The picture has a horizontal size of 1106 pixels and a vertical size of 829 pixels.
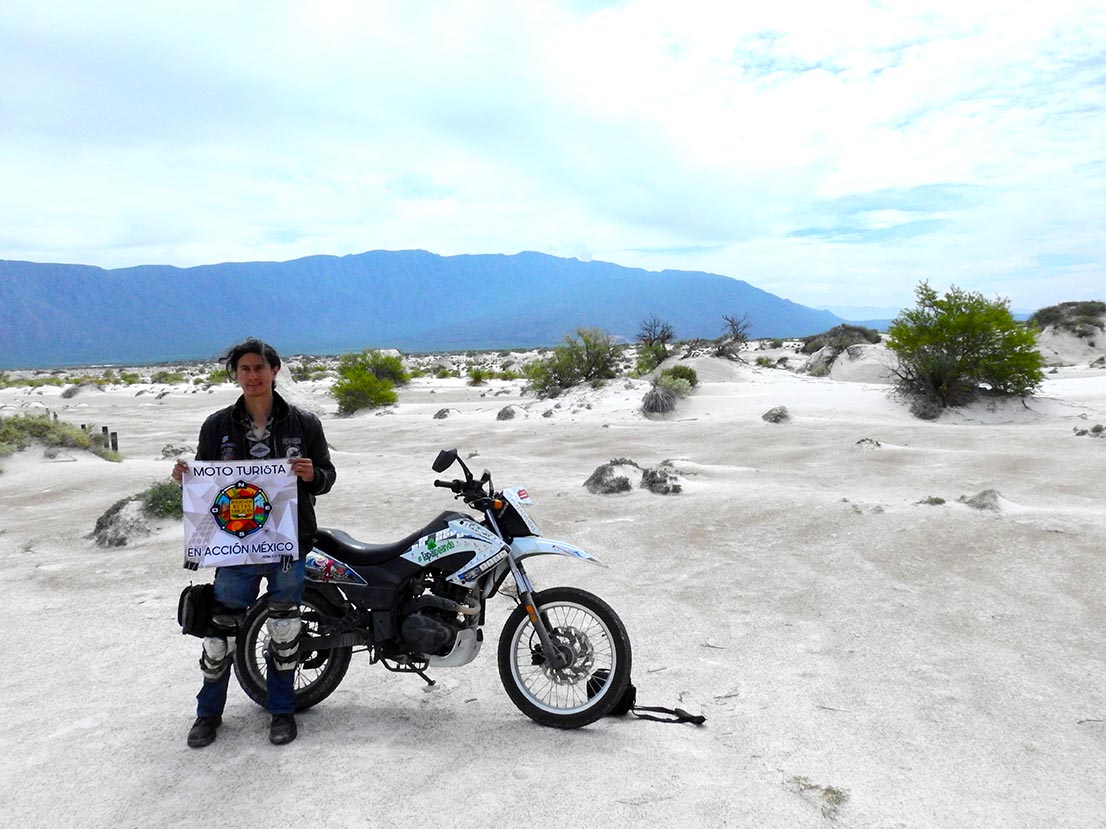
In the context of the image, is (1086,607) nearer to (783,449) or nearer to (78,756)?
(78,756)

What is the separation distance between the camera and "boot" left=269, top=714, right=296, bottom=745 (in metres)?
3.50

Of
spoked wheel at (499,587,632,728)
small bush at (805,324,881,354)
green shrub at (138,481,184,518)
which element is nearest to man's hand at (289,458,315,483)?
spoked wheel at (499,587,632,728)

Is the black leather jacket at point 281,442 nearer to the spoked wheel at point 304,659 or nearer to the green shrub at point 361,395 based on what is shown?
the spoked wheel at point 304,659

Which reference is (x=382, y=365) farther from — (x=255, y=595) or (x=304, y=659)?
(x=255, y=595)

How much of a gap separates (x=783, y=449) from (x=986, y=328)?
836cm

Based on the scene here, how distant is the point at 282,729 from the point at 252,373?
1.84 meters

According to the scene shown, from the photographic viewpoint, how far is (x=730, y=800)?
3.03 m

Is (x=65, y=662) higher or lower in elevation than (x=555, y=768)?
lower

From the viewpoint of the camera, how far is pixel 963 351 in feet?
58.6

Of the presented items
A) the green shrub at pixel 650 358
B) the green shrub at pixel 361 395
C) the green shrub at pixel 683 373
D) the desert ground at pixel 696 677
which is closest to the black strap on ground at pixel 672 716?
the desert ground at pixel 696 677

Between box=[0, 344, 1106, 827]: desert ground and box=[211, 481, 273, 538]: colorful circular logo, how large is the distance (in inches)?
45.0

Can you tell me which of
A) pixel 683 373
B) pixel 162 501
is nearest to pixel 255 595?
pixel 162 501

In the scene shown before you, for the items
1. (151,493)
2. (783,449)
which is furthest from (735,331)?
(151,493)

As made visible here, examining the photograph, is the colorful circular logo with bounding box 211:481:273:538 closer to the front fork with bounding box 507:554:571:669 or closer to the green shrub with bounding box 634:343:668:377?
the front fork with bounding box 507:554:571:669
